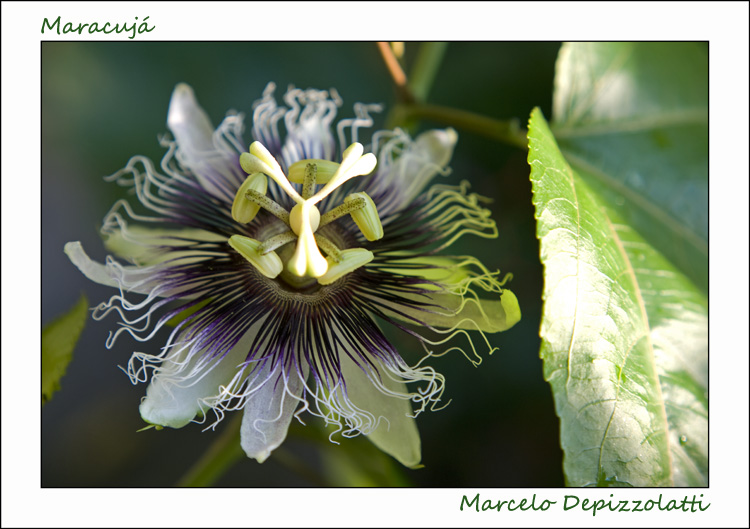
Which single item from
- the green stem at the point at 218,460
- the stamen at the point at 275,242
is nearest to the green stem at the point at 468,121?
the stamen at the point at 275,242

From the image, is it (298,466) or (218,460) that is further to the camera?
(298,466)

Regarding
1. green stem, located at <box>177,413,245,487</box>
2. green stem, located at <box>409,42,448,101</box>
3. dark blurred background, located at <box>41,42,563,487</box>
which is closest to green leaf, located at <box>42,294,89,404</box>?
dark blurred background, located at <box>41,42,563,487</box>

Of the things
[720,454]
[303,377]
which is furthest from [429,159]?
[720,454]

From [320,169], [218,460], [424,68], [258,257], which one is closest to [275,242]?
[258,257]

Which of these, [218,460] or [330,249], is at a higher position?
[330,249]

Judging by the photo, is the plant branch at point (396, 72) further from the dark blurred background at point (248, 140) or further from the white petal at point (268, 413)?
the white petal at point (268, 413)

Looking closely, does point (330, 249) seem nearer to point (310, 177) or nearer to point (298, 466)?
point (310, 177)

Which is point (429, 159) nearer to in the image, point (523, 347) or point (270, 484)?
point (523, 347)

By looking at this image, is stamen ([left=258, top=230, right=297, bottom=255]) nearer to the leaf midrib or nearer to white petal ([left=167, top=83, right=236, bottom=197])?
white petal ([left=167, top=83, right=236, bottom=197])
